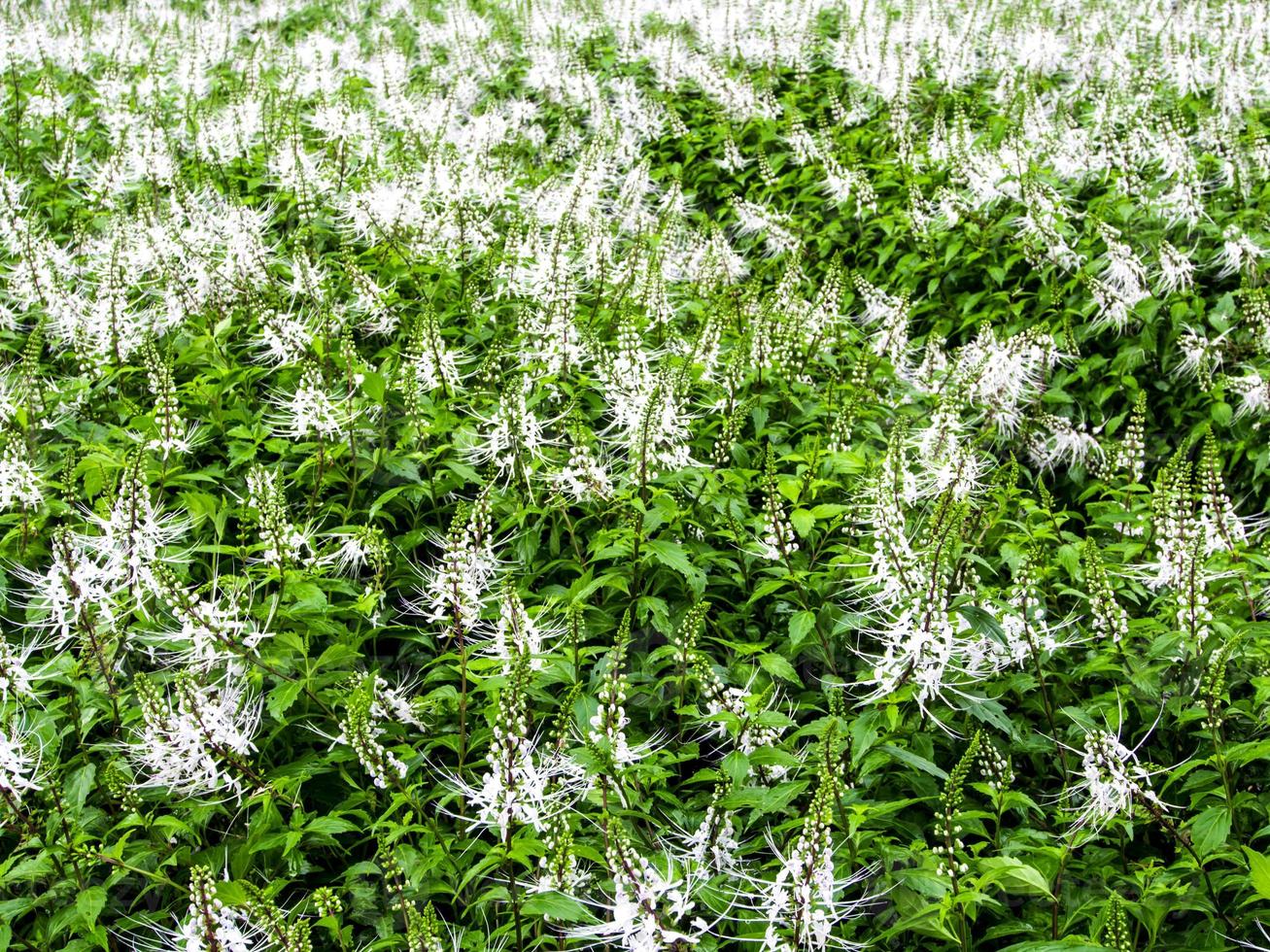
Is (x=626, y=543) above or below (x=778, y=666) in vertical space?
above

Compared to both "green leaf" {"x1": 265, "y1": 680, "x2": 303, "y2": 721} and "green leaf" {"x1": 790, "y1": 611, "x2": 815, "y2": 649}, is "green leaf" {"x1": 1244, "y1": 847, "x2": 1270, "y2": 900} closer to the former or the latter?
"green leaf" {"x1": 790, "y1": 611, "x2": 815, "y2": 649}

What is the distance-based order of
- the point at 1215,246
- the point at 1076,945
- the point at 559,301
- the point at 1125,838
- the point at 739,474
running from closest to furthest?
1. the point at 1076,945
2. the point at 1125,838
3. the point at 739,474
4. the point at 559,301
5. the point at 1215,246

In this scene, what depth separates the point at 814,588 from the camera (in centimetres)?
475

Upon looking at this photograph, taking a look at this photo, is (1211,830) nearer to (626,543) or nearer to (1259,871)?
(1259,871)

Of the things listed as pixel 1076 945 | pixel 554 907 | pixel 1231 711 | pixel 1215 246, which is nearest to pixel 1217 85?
pixel 1215 246

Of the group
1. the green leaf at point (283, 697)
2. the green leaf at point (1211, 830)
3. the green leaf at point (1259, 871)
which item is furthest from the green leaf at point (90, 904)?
the green leaf at point (1211, 830)

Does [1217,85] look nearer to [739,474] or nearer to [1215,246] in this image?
[1215,246]

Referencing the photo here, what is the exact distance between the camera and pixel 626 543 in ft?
15.1

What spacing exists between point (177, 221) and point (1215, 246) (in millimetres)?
7356

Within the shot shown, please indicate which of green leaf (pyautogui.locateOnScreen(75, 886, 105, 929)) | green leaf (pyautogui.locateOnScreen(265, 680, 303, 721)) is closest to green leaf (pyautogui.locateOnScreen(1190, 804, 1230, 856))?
green leaf (pyautogui.locateOnScreen(265, 680, 303, 721))

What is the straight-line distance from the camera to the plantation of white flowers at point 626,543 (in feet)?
12.1

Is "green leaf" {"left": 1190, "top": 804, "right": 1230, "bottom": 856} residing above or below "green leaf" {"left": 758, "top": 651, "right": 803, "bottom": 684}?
below

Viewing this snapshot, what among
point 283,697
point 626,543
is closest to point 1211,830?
point 626,543

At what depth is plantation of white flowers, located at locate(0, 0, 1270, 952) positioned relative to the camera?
146 inches
